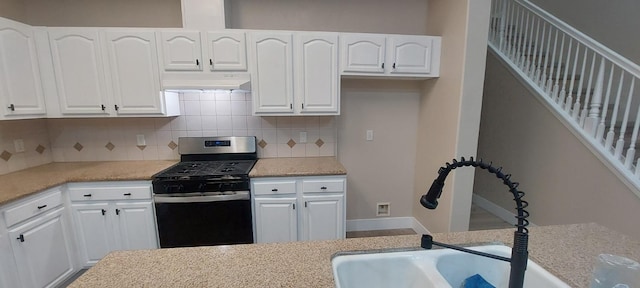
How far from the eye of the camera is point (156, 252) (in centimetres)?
101

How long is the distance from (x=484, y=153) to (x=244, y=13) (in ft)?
11.6

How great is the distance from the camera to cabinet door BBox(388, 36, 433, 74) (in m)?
2.42

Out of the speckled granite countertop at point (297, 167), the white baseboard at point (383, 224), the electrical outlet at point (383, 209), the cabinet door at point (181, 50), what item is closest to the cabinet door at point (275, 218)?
the speckled granite countertop at point (297, 167)

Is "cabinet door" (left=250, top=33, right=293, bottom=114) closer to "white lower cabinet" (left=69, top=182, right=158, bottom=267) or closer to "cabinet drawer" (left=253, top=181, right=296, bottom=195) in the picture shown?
"cabinet drawer" (left=253, top=181, right=296, bottom=195)

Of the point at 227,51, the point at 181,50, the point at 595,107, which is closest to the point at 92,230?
the point at 181,50

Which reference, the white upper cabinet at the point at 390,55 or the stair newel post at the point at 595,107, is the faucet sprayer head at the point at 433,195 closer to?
the white upper cabinet at the point at 390,55

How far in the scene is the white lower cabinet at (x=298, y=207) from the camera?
222cm

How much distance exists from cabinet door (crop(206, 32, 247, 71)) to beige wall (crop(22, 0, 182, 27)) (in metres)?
0.64

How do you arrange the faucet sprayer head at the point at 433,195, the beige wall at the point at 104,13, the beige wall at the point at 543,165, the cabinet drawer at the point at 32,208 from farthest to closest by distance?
the beige wall at the point at 104,13, the beige wall at the point at 543,165, the cabinet drawer at the point at 32,208, the faucet sprayer head at the point at 433,195

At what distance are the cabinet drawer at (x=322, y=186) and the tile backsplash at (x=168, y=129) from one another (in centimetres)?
71

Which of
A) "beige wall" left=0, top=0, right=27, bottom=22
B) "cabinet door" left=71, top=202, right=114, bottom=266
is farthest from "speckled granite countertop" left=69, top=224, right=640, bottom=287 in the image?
"beige wall" left=0, top=0, right=27, bottom=22

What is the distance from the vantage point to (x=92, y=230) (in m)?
2.15

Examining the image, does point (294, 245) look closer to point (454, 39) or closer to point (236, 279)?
point (236, 279)

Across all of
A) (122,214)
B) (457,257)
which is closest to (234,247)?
(457,257)
